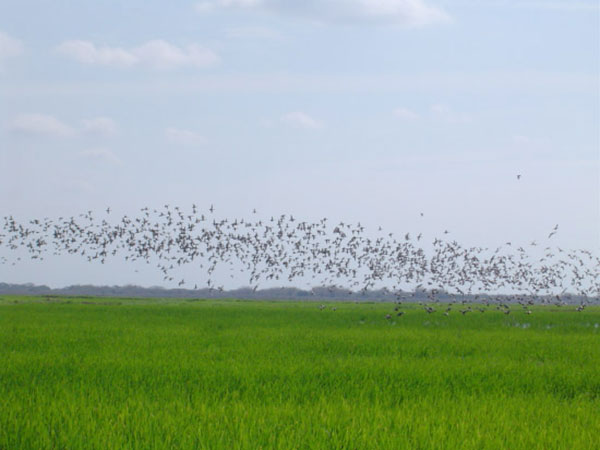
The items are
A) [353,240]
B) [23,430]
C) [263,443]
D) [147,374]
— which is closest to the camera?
[263,443]

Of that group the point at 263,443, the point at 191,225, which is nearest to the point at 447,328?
the point at 263,443

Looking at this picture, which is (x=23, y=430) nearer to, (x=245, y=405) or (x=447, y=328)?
(x=245, y=405)

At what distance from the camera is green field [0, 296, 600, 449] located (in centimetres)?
678

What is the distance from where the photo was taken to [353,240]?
3744 centimetres

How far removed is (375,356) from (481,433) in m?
Answer: 6.38

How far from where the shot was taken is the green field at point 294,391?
22.2 ft

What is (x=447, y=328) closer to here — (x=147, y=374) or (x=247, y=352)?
(x=247, y=352)

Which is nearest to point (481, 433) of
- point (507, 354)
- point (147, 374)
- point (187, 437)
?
point (187, 437)

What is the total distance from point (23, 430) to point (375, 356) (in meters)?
8.04

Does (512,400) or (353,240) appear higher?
(353,240)

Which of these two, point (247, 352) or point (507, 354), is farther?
point (507, 354)

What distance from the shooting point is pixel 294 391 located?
9.37m

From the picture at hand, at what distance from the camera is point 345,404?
8.27 meters

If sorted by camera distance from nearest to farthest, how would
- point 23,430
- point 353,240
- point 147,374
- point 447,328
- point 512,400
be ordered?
point 23,430
point 512,400
point 147,374
point 447,328
point 353,240
